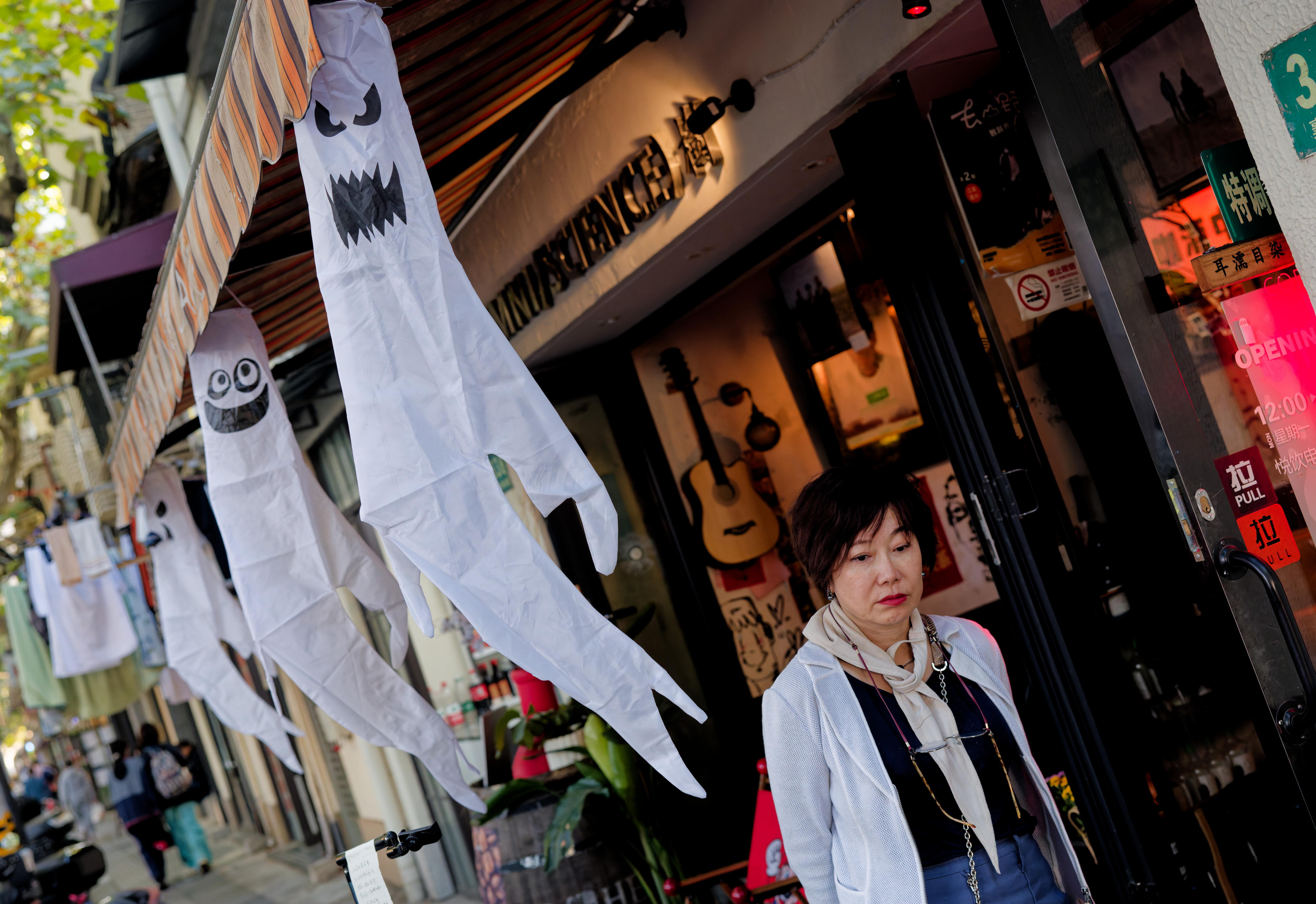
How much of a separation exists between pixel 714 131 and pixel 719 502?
2.33 metres

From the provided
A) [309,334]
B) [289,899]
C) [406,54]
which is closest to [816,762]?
[406,54]

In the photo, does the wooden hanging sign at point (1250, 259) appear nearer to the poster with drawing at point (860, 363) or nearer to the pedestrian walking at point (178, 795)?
the poster with drawing at point (860, 363)

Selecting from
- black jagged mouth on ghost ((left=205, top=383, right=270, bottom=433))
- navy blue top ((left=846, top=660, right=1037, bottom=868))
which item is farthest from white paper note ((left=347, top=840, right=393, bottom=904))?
black jagged mouth on ghost ((left=205, top=383, right=270, bottom=433))

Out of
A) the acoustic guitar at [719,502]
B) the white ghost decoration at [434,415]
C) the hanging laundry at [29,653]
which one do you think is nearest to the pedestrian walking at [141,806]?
the hanging laundry at [29,653]

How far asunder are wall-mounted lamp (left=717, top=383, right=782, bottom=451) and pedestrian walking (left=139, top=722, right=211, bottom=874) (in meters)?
9.34

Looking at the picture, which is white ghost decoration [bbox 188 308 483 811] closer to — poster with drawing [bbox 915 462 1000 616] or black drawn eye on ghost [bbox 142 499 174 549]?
black drawn eye on ghost [bbox 142 499 174 549]

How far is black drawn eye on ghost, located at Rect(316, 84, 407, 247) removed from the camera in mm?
2113

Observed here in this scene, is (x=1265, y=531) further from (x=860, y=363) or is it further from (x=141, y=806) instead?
(x=141, y=806)

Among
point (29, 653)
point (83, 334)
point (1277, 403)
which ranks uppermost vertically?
point (83, 334)

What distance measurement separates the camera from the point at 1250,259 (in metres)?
2.20

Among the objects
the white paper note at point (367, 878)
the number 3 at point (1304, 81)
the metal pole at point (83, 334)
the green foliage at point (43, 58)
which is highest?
the green foliage at point (43, 58)

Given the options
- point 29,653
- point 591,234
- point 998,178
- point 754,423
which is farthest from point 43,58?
point 998,178

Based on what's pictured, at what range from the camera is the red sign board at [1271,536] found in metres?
2.25

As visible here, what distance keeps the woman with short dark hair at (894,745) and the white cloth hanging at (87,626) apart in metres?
7.81
